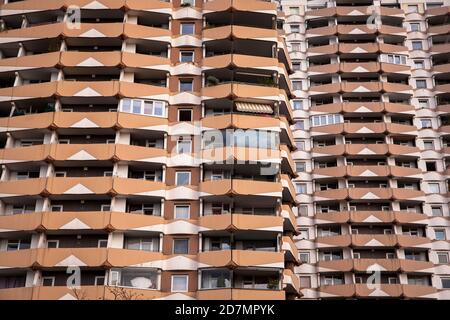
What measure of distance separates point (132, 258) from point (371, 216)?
1078 inches

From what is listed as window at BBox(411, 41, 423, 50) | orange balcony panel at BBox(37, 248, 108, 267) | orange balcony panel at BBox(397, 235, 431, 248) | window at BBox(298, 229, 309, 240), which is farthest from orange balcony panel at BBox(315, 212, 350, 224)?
orange balcony panel at BBox(37, 248, 108, 267)

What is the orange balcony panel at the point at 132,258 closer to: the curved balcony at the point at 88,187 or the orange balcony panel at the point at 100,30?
the curved balcony at the point at 88,187

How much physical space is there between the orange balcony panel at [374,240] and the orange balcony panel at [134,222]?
75.5ft

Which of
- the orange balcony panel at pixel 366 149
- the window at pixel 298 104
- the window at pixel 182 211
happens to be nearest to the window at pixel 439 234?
the orange balcony panel at pixel 366 149

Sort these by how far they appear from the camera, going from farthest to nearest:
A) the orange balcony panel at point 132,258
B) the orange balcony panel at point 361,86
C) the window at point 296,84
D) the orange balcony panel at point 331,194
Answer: the window at point 296,84 < the orange balcony panel at point 361,86 < the orange balcony panel at point 331,194 < the orange balcony panel at point 132,258

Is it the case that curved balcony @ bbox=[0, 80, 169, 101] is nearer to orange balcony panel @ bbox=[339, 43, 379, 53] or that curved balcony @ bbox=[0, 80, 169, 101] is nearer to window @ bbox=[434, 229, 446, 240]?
orange balcony panel @ bbox=[339, 43, 379, 53]

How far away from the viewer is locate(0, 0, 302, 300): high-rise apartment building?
4109 cm

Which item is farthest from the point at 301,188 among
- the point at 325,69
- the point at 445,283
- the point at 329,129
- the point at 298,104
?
the point at 445,283

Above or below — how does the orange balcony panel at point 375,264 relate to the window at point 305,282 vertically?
above

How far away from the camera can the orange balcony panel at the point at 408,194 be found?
57681mm

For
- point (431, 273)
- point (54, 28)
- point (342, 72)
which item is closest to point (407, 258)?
point (431, 273)

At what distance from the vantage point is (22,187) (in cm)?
4322

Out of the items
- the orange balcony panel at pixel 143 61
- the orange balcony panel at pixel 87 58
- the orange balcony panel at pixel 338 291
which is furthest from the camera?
the orange balcony panel at pixel 338 291
